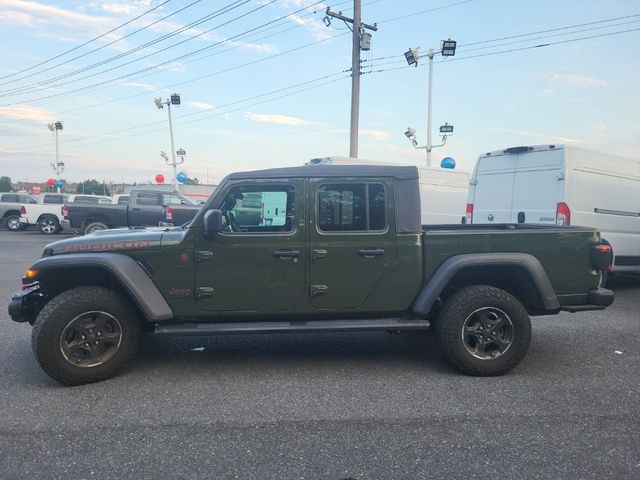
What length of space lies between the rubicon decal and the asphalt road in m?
1.18

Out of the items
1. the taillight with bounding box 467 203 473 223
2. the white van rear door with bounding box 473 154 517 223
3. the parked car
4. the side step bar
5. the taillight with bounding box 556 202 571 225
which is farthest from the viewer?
the parked car

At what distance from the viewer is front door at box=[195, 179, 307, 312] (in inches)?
184

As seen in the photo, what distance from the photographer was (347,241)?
4.77 meters

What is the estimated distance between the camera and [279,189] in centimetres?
484

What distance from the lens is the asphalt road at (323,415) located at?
10.5 ft

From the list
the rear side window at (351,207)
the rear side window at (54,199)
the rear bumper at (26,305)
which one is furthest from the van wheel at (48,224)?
the rear side window at (351,207)

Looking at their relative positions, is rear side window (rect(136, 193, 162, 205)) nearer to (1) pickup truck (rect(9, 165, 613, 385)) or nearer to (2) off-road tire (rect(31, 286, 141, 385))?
(1) pickup truck (rect(9, 165, 613, 385))

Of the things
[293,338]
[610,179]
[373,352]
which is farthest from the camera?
[610,179]

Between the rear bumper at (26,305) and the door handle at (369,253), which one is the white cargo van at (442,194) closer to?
the door handle at (369,253)

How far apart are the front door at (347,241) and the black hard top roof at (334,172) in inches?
2.8

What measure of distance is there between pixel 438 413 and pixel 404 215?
1.79 meters

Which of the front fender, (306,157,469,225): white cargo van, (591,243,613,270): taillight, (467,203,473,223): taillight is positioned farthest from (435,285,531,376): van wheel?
(306,157,469,225): white cargo van

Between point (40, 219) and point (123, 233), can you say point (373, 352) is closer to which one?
point (123, 233)

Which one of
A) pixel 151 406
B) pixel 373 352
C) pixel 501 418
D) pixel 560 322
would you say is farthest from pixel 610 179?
pixel 151 406
